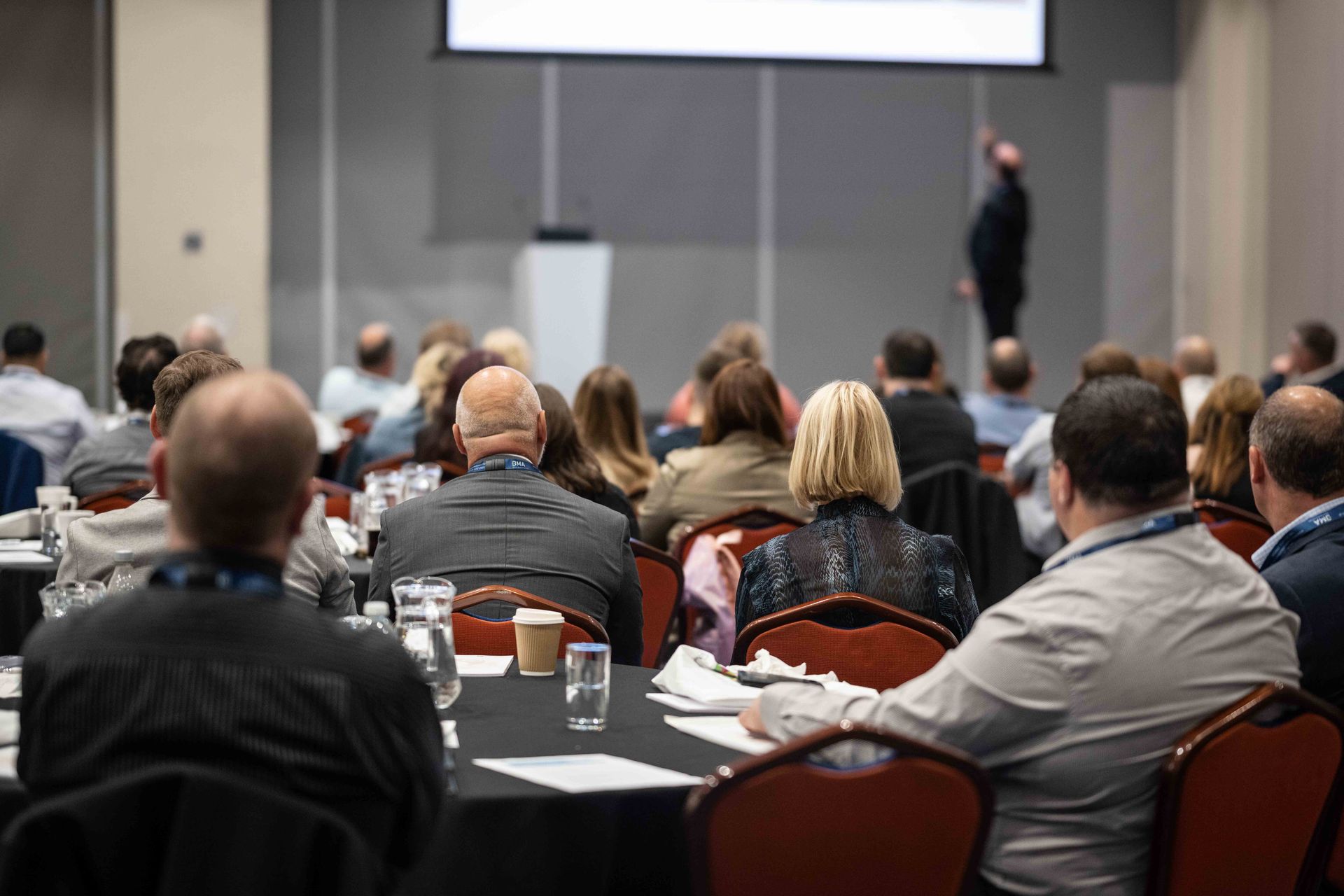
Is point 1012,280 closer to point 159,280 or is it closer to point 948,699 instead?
point 159,280

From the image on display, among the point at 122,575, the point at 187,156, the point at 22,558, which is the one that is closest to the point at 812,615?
the point at 122,575

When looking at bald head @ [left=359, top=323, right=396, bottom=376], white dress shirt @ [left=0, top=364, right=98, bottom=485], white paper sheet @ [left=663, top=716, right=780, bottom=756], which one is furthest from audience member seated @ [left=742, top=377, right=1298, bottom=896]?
bald head @ [left=359, top=323, right=396, bottom=376]

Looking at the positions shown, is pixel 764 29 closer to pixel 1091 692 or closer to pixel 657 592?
pixel 657 592

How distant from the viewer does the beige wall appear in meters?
9.54

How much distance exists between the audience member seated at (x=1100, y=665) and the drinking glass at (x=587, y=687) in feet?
1.19

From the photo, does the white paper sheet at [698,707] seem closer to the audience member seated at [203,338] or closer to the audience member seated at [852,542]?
the audience member seated at [852,542]

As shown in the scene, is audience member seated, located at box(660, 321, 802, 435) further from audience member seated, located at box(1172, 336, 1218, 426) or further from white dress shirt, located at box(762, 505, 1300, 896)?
white dress shirt, located at box(762, 505, 1300, 896)

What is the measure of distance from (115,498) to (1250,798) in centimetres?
341

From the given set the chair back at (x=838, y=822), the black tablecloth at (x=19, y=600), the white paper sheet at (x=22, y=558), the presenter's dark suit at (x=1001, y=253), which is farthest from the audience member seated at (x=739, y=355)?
the chair back at (x=838, y=822)

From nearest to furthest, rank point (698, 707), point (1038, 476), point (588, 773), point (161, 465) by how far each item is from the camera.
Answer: point (161, 465)
point (588, 773)
point (698, 707)
point (1038, 476)

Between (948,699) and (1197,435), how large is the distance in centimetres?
339

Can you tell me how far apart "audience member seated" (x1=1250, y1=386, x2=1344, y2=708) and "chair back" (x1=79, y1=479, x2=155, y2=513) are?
9.88 feet

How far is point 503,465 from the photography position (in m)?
3.05

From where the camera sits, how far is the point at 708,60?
9.41 meters
